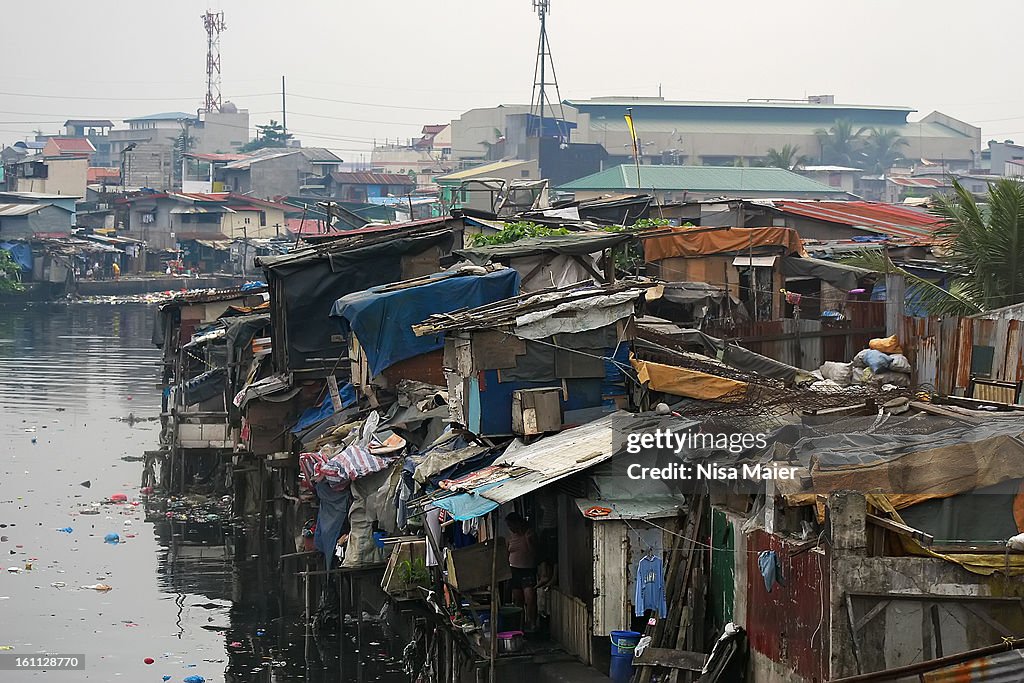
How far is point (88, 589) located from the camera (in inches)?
719

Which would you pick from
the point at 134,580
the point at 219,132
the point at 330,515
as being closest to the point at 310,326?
the point at 134,580

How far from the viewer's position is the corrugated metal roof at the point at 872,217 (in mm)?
25953

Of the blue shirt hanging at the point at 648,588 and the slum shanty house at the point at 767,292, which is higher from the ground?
the slum shanty house at the point at 767,292

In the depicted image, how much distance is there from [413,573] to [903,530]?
7.03m

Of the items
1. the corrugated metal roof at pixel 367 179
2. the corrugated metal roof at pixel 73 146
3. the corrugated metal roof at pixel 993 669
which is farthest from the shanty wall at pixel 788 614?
the corrugated metal roof at pixel 73 146

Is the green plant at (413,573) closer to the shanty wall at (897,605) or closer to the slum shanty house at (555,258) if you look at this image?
the slum shanty house at (555,258)

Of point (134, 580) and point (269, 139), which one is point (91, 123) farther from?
point (134, 580)

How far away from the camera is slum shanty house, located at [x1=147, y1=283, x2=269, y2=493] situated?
25.0 m

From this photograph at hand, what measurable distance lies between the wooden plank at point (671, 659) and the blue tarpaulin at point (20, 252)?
54621mm

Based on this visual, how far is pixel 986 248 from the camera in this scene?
660 inches

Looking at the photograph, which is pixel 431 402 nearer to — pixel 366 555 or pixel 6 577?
pixel 366 555

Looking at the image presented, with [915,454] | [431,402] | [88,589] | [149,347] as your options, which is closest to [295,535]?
[88,589]

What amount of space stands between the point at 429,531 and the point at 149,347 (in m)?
36.5

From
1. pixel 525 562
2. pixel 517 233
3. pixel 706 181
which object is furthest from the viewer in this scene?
pixel 706 181
